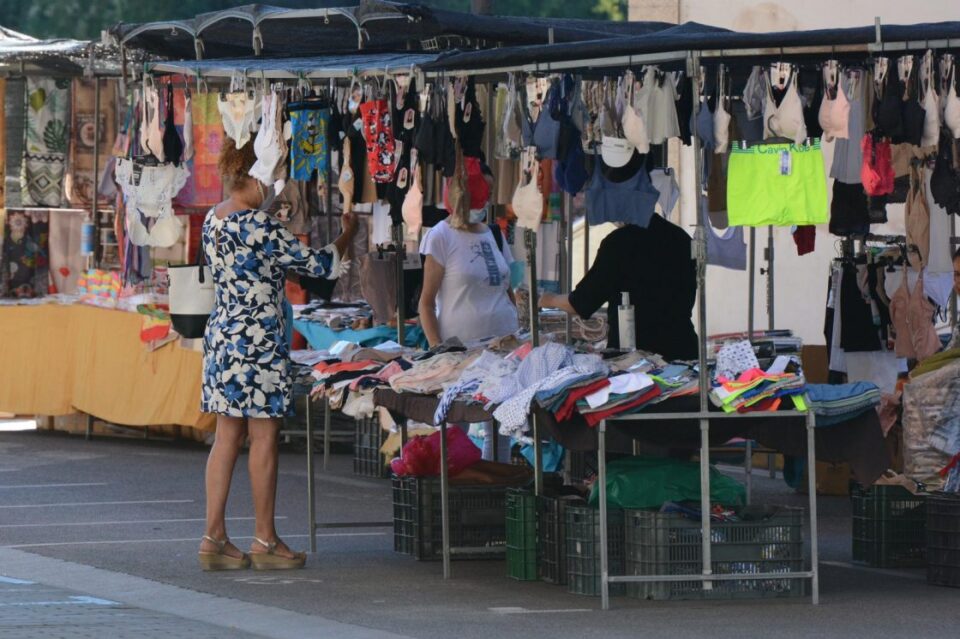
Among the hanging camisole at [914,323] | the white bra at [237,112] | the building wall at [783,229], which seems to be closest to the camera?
the white bra at [237,112]

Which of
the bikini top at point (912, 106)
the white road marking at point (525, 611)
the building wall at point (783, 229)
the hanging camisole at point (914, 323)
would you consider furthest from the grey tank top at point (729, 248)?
the building wall at point (783, 229)

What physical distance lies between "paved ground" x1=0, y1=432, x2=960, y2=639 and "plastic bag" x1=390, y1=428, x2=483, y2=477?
499mm

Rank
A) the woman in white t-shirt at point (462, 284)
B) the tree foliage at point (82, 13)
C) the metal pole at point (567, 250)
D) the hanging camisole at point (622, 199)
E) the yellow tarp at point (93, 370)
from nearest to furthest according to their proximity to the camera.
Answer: the hanging camisole at point (622, 199)
the metal pole at point (567, 250)
the woman in white t-shirt at point (462, 284)
the yellow tarp at point (93, 370)
the tree foliage at point (82, 13)

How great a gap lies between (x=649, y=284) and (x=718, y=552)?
161cm

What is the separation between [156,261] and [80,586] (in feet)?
24.0

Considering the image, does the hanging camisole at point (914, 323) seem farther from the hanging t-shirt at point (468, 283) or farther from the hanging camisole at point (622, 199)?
the hanging camisole at point (622, 199)

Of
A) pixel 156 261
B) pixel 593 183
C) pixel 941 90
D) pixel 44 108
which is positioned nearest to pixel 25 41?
pixel 44 108

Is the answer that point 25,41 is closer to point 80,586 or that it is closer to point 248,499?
point 248,499

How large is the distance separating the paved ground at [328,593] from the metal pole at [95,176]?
169 inches

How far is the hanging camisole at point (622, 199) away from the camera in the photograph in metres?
9.71

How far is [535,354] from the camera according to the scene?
9.40 metres

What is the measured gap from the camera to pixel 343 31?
1317cm

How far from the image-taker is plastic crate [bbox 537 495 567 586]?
9727mm

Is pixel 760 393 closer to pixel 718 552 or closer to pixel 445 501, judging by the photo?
pixel 718 552
